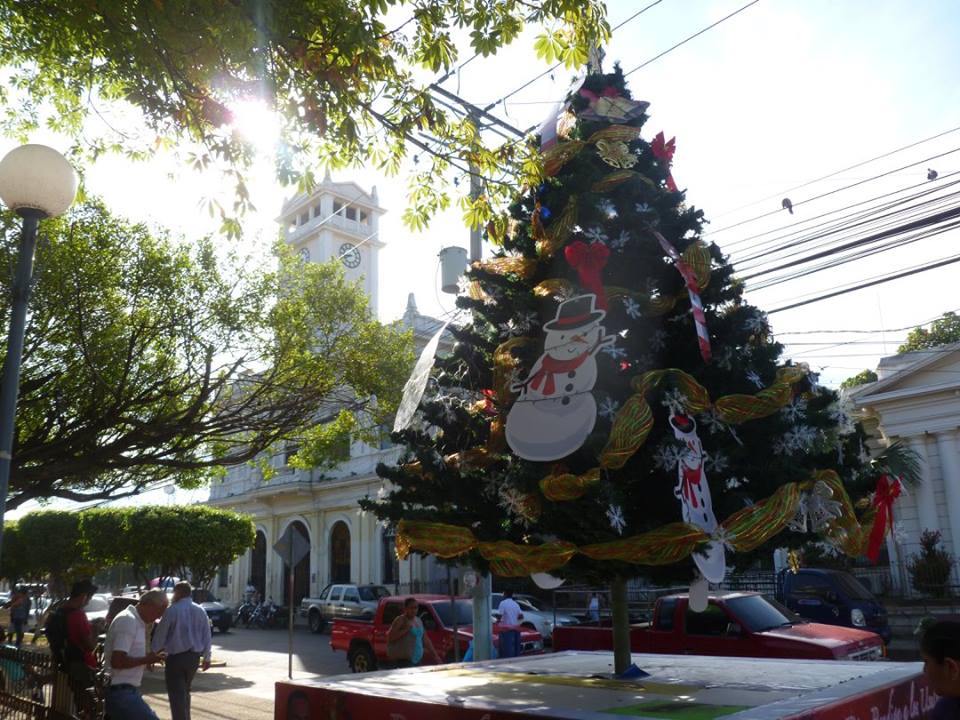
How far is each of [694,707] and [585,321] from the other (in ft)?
6.90

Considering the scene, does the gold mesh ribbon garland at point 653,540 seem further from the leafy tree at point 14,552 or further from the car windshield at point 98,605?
the leafy tree at point 14,552

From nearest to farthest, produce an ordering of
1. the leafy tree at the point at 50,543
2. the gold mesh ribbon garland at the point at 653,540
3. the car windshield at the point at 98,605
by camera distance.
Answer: the gold mesh ribbon garland at the point at 653,540
the car windshield at the point at 98,605
the leafy tree at the point at 50,543

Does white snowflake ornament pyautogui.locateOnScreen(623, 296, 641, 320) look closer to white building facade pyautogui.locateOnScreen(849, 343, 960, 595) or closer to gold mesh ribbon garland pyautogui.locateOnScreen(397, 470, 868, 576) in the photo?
gold mesh ribbon garland pyautogui.locateOnScreen(397, 470, 868, 576)

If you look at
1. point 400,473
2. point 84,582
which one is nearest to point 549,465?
point 400,473

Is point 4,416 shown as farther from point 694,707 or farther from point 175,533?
point 175,533

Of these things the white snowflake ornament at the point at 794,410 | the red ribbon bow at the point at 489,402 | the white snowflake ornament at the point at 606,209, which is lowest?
the white snowflake ornament at the point at 794,410

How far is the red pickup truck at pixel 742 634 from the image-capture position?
1033 centimetres

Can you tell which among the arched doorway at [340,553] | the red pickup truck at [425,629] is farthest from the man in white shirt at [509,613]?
the arched doorway at [340,553]

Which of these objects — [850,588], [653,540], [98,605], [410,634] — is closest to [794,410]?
[653,540]

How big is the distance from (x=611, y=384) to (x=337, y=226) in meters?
48.6

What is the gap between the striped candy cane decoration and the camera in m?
4.62

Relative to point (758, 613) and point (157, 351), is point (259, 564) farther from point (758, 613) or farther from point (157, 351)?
point (758, 613)

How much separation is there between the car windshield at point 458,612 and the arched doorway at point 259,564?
29022mm

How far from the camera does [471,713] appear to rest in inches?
133
